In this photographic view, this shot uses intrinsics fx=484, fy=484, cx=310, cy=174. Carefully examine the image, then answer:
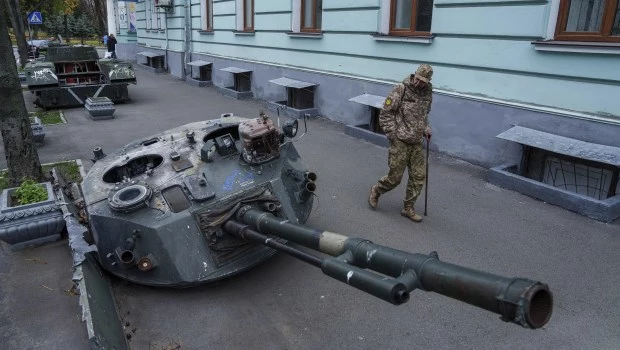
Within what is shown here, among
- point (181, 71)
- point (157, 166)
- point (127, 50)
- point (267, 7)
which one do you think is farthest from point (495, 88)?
point (127, 50)

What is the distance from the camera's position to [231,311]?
401 centimetres

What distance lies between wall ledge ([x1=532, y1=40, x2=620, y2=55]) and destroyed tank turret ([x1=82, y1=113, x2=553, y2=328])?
3.89 meters

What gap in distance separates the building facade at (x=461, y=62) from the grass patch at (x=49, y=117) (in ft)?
16.9

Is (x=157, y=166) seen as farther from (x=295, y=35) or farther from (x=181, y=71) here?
(x=181, y=71)

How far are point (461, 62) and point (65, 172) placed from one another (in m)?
6.41

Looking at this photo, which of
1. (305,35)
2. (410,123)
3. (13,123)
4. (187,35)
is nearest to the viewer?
(410,123)

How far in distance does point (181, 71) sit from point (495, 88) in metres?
14.3

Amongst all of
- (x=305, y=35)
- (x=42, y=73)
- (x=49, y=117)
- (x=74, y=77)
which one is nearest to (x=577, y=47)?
(x=305, y=35)

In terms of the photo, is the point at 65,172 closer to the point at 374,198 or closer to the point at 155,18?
the point at 374,198

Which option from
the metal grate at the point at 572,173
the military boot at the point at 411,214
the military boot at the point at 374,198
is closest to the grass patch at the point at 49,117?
the military boot at the point at 374,198

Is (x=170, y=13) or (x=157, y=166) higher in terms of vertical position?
(x=170, y=13)

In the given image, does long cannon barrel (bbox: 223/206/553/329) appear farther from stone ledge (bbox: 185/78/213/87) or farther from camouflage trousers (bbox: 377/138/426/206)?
stone ledge (bbox: 185/78/213/87)

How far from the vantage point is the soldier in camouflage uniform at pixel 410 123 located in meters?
5.33

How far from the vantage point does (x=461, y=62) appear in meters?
7.73
